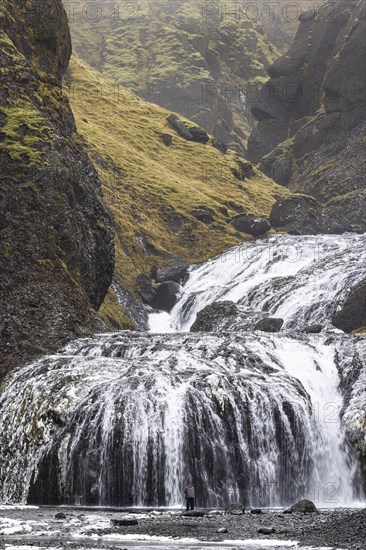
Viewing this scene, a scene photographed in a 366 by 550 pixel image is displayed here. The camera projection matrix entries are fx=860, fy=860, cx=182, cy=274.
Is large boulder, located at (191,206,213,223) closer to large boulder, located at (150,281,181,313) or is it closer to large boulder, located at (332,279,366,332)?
large boulder, located at (150,281,181,313)

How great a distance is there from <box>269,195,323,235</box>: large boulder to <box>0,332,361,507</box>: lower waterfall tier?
69.3 meters

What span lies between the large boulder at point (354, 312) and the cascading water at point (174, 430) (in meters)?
12.8

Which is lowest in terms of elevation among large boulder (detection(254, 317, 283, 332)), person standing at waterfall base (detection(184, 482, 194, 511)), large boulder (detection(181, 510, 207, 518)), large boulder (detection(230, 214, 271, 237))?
large boulder (detection(181, 510, 207, 518))

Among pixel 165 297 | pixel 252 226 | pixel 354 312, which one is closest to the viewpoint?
pixel 354 312

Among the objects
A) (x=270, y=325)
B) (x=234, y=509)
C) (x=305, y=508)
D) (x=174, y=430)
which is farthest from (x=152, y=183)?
(x=305, y=508)

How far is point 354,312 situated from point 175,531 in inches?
1322

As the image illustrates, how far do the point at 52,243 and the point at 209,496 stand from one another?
20.1 m

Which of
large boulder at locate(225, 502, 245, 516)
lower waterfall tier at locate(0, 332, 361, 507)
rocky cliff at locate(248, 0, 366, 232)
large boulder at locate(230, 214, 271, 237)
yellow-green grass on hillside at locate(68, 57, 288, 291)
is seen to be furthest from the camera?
rocky cliff at locate(248, 0, 366, 232)

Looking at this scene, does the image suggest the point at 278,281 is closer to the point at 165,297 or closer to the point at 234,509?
the point at 165,297

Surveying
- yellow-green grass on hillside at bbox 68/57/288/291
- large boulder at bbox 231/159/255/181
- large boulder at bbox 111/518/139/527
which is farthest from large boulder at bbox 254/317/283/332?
large boulder at bbox 231/159/255/181

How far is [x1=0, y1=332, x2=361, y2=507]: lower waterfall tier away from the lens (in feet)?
110

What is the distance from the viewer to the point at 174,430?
34.4 metres

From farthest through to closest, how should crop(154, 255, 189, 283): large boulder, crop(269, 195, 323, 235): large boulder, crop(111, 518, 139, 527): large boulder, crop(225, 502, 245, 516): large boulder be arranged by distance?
crop(269, 195, 323, 235): large boulder < crop(154, 255, 189, 283): large boulder < crop(225, 502, 245, 516): large boulder < crop(111, 518, 139, 527): large boulder

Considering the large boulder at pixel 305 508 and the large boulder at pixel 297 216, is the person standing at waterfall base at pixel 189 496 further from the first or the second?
the large boulder at pixel 297 216
